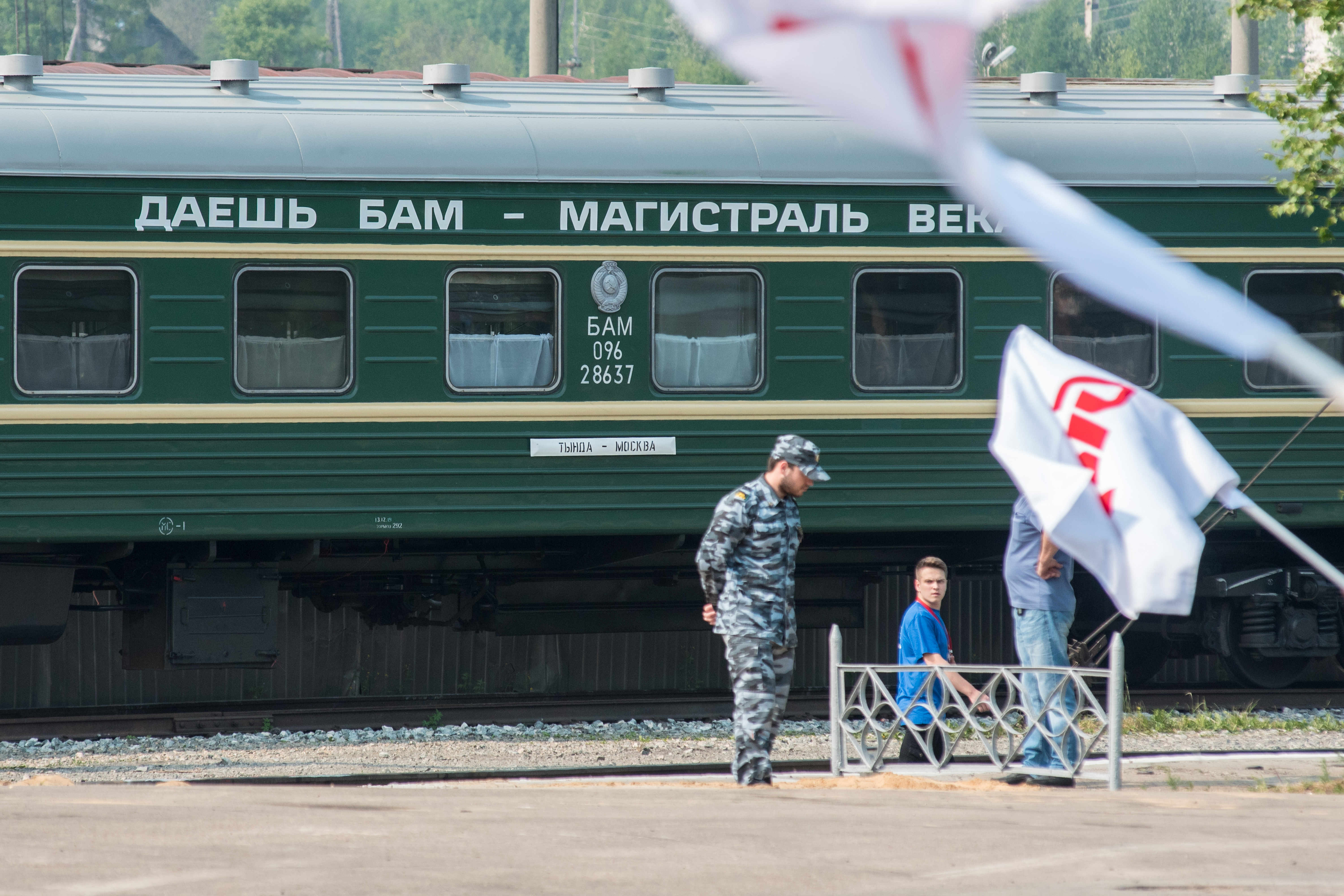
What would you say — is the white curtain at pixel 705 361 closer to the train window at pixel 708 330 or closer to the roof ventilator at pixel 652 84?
the train window at pixel 708 330

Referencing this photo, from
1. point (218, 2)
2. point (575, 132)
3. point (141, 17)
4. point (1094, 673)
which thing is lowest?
point (1094, 673)

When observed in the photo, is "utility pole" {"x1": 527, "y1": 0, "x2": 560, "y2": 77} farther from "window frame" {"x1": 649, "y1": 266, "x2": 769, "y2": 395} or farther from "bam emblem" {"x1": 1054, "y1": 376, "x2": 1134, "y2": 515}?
"bam emblem" {"x1": 1054, "y1": 376, "x2": 1134, "y2": 515}

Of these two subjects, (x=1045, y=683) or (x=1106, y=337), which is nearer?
(x=1045, y=683)

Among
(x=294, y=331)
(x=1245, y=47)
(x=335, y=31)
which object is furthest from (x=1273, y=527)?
(x=335, y=31)

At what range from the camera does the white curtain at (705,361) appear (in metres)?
9.51

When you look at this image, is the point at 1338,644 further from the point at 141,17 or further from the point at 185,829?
the point at 141,17

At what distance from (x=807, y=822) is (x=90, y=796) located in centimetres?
244

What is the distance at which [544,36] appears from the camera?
48.5ft

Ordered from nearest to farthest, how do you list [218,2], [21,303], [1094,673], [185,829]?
[185,829] < [1094,673] < [21,303] < [218,2]

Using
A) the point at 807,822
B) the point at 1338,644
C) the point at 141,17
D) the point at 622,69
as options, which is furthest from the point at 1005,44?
the point at 807,822

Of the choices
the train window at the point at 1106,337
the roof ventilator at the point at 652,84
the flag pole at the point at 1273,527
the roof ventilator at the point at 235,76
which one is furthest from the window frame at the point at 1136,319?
the flag pole at the point at 1273,527

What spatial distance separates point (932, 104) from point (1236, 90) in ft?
29.9

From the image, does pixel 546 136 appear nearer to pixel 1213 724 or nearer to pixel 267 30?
pixel 1213 724

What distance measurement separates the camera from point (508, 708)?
387 inches
